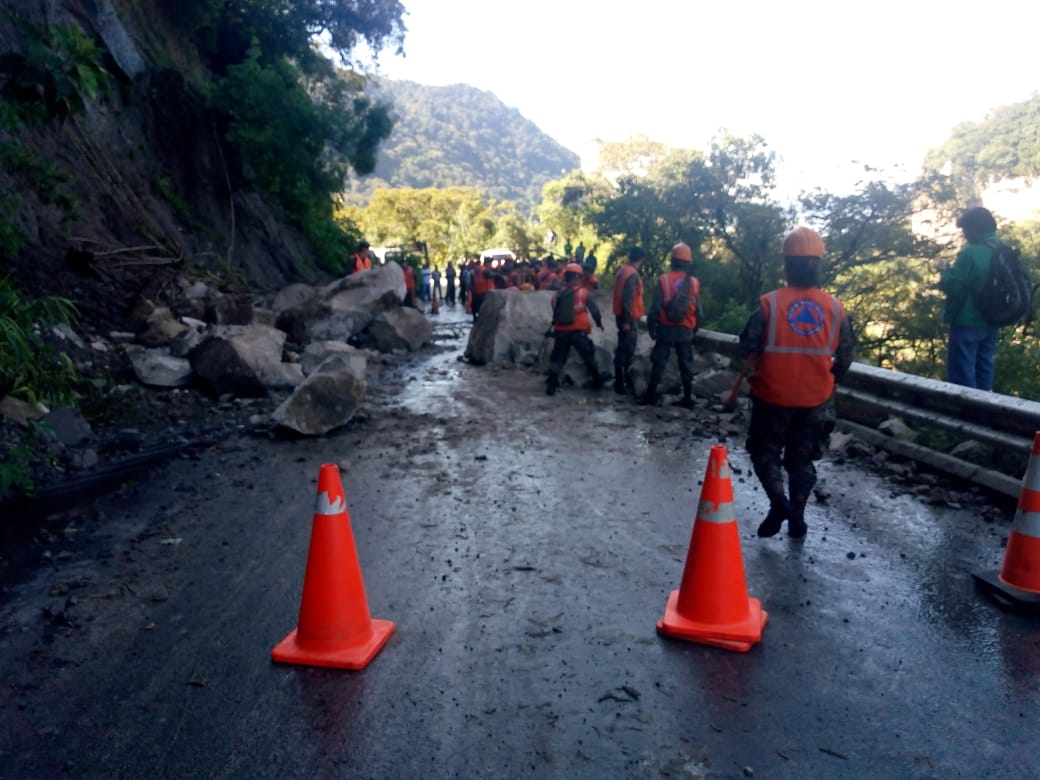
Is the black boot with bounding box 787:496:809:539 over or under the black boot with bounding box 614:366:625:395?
over

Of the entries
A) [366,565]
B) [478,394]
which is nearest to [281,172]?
[478,394]

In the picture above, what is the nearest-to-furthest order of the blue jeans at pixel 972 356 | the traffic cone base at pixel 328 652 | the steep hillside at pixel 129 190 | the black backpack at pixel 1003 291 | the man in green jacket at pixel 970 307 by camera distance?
the traffic cone base at pixel 328 652
the black backpack at pixel 1003 291
the man in green jacket at pixel 970 307
the blue jeans at pixel 972 356
the steep hillside at pixel 129 190

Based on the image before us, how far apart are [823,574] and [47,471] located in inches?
224

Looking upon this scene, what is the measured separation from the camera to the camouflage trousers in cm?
505

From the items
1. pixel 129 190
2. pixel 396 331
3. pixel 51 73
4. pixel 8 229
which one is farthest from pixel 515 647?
pixel 129 190

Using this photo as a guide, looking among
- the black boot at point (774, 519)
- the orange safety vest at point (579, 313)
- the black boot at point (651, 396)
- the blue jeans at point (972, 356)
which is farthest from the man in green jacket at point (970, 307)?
the orange safety vest at point (579, 313)

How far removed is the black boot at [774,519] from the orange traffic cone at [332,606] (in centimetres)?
247

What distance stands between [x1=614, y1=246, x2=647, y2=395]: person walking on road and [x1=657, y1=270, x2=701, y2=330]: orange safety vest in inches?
29.1

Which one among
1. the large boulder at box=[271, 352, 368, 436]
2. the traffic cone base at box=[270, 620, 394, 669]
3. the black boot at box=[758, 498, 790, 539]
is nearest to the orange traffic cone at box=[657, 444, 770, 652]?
the black boot at box=[758, 498, 790, 539]

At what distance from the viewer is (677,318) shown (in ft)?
31.9

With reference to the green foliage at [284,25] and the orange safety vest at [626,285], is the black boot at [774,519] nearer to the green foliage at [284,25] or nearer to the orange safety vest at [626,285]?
the orange safety vest at [626,285]

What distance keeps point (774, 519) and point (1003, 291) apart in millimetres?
3265

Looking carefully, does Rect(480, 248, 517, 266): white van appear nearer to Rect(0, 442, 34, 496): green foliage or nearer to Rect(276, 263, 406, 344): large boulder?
Rect(276, 263, 406, 344): large boulder

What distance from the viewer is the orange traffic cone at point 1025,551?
13.5 ft
